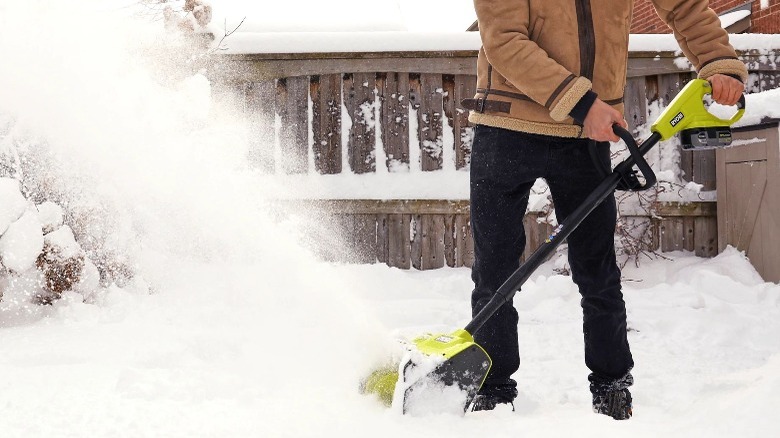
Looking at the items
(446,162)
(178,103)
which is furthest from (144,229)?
(446,162)

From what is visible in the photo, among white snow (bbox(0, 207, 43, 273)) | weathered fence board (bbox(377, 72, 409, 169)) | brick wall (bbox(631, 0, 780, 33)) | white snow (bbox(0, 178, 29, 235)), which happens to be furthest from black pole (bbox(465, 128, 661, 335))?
brick wall (bbox(631, 0, 780, 33))

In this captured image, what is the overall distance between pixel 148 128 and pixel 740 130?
3680mm

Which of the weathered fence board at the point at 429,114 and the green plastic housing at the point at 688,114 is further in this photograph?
the weathered fence board at the point at 429,114

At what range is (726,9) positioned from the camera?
748cm

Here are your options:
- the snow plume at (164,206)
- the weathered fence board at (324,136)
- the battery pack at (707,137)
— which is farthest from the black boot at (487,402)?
the weathered fence board at (324,136)

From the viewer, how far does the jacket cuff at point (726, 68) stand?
2182 millimetres

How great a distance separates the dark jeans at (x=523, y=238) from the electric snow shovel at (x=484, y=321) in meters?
0.14

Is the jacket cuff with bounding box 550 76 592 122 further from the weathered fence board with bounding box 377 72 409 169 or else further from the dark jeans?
the weathered fence board with bounding box 377 72 409 169

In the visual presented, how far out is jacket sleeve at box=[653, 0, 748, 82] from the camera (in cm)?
220

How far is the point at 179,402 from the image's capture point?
6.87ft

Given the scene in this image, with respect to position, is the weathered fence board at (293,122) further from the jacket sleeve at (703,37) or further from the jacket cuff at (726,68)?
the jacket cuff at (726,68)

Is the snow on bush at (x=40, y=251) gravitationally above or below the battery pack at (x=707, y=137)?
below

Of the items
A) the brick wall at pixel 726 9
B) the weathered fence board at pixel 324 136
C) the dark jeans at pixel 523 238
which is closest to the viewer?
the dark jeans at pixel 523 238

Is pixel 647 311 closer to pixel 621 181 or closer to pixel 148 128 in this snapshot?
pixel 621 181
